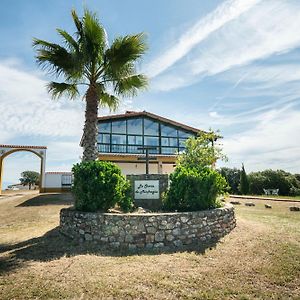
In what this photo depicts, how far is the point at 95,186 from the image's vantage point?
8.26 m

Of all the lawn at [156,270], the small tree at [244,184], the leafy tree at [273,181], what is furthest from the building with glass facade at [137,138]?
A: the lawn at [156,270]

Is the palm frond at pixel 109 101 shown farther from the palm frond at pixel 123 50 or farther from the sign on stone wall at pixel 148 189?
the sign on stone wall at pixel 148 189

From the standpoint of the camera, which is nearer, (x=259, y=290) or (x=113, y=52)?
(x=259, y=290)

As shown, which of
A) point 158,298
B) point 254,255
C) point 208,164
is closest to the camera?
point 158,298

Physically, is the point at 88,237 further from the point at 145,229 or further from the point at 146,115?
the point at 146,115

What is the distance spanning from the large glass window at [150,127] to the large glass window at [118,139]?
2.40 m

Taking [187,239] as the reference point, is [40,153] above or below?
above

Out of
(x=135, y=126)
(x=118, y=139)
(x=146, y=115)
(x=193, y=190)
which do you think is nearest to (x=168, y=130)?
(x=146, y=115)

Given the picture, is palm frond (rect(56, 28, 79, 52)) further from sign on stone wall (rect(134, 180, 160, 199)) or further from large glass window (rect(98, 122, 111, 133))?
large glass window (rect(98, 122, 111, 133))

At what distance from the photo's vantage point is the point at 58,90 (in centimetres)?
1073

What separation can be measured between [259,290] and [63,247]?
5206 mm

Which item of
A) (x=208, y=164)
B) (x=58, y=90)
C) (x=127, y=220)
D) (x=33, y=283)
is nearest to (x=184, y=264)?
(x=127, y=220)

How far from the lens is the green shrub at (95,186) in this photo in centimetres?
827

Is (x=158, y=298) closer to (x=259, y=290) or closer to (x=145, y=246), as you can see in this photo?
(x=259, y=290)
